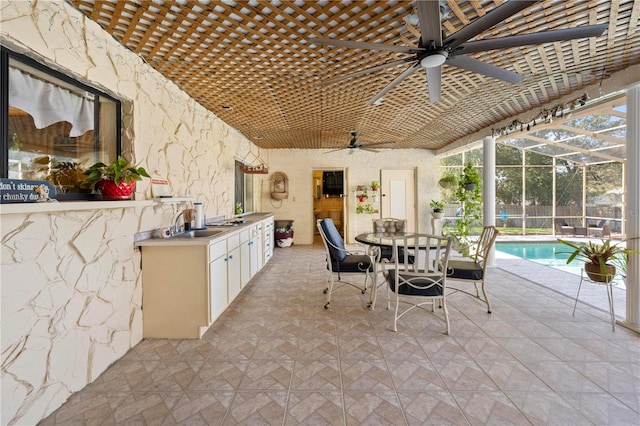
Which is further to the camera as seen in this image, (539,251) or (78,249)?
(539,251)

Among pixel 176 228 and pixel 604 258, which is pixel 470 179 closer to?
pixel 604 258

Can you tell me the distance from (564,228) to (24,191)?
1115 centimetres

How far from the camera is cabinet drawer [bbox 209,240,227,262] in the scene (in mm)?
2467

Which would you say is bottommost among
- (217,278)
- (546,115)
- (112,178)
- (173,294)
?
(173,294)

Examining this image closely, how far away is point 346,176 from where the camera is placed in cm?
729

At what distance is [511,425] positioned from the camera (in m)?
1.46

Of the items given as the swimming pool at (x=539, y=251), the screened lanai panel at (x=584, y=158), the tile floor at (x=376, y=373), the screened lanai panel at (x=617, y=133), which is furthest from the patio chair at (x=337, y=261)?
the screened lanai panel at (x=584, y=158)

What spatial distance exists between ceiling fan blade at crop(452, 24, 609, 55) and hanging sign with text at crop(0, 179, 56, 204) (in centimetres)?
262

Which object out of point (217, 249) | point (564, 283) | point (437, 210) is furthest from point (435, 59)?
point (437, 210)

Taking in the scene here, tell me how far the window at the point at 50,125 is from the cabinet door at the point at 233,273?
1.42 m

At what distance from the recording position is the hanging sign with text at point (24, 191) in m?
1.28

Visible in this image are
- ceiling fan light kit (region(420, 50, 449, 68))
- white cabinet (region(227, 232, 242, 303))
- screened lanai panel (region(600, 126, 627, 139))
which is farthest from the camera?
screened lanai panel (region(600, 126, 627, 139))

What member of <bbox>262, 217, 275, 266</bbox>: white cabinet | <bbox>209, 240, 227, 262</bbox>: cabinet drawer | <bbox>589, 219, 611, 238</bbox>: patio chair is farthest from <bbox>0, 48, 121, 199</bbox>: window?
<bbox>589, 219, 611, 238</bbox>: patio chair

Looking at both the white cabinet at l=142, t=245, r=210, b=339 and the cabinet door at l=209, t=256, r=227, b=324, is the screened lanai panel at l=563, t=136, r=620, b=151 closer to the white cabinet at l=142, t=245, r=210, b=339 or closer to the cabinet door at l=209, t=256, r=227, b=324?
the cabinet door at l=209, t=256, r=227, b=324
